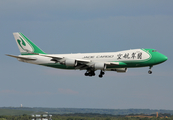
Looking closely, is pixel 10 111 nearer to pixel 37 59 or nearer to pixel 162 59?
pixel 37 59

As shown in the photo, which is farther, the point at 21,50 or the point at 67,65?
the point at 21,50

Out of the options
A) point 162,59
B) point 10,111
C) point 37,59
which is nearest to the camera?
point 162,59

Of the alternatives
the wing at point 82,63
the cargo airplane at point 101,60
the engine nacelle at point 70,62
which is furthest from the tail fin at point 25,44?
the engine nacelle at point 70,62

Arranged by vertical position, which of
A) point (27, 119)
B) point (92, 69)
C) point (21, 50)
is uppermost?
point (21, 50)

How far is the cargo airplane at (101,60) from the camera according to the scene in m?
70.3

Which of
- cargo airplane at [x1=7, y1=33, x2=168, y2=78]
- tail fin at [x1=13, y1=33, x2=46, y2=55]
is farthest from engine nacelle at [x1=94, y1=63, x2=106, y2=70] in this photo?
tail fin at [x1=13, y1=33, x2=46, y2=55]

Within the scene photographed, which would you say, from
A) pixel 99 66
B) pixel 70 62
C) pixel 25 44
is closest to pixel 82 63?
pixel 70 62

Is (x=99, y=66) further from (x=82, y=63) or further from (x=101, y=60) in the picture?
(x=82, y=63)

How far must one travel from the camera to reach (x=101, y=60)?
7306cm

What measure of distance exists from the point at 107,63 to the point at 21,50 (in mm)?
25021

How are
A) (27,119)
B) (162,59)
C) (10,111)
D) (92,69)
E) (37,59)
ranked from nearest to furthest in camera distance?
(162,59) → (92,69) → (37,59) → (27,119) → (10,111)

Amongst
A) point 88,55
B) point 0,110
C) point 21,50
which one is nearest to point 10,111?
point 0,110

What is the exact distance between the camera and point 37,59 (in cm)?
8000

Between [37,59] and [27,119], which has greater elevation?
[37,59]
